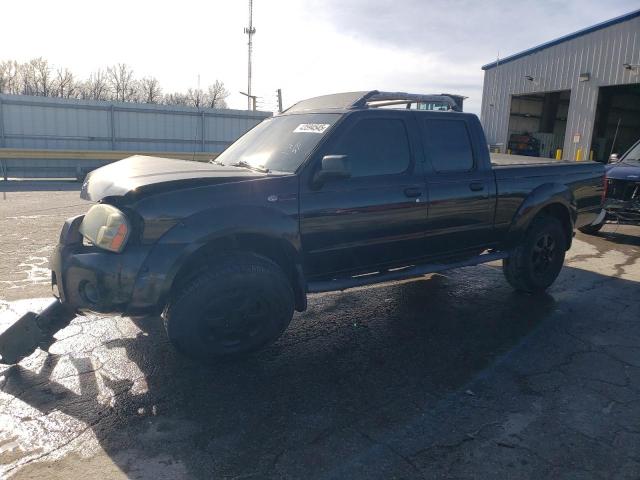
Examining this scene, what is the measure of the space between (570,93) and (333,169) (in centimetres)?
2084

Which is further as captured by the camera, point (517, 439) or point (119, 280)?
point (119, 280)

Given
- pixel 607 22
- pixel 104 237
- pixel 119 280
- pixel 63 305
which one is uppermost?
pixel 607 22

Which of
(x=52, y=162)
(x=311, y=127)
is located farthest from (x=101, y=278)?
(x=52, y=162)

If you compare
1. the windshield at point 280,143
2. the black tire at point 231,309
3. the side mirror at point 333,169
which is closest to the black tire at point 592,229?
the windshield at point 280,143

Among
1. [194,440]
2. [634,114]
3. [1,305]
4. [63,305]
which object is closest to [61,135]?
[1,305]

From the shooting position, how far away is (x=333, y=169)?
3506 mm

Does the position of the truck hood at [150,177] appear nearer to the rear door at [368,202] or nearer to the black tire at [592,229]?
the rear door at [368,202]

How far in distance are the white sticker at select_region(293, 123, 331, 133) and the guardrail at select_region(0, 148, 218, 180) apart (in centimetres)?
1556

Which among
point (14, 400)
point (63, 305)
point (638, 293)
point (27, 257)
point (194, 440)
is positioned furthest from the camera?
point (27, 257)

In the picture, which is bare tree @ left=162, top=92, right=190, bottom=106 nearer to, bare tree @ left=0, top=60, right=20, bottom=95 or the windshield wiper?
bare tree @ left=0, top=60, right=20, bottom=95

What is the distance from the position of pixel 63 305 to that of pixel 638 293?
19.1 ft

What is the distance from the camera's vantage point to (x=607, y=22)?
695 inches

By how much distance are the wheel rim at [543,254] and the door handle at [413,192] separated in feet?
6.00

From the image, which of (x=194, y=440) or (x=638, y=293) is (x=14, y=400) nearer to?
(x=194, y=440)
